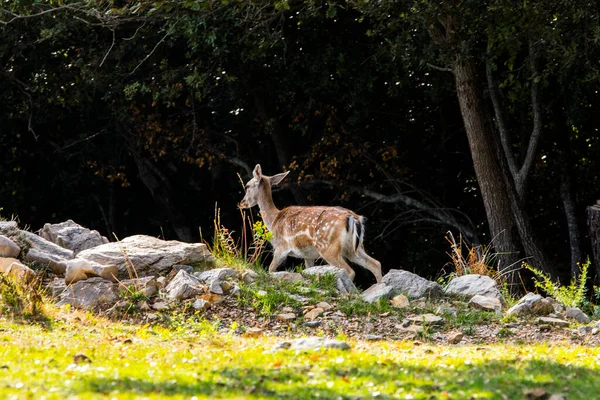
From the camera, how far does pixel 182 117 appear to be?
2167cm

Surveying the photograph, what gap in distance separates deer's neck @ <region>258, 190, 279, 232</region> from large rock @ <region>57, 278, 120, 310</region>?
A: 143 inches

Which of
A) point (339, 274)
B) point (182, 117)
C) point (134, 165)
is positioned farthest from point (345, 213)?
point (134, 165)

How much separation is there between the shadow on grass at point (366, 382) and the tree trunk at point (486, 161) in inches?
328

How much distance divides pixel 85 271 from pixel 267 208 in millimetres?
3749

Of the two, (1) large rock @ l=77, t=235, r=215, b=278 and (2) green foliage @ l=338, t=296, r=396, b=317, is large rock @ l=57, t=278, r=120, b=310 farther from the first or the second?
(2) green foliage @ l=338, t=296, r=396, b=317

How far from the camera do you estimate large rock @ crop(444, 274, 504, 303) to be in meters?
11.7

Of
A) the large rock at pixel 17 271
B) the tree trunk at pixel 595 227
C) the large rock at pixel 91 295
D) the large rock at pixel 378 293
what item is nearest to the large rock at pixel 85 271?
the large rock at pixel 91 295

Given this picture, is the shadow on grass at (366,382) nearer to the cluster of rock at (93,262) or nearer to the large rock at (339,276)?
the cluster of rock at (93,262)

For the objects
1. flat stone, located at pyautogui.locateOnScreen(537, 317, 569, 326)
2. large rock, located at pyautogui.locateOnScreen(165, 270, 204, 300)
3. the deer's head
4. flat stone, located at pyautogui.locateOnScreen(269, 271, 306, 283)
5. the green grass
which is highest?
the deer's head

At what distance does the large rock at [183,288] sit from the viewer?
1068 centimetres

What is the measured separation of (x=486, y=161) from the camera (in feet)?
52.2

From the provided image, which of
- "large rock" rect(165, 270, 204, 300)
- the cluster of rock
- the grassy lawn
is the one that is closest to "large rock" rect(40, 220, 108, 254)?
the cluster of rock

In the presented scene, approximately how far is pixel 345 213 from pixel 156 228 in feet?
39.0

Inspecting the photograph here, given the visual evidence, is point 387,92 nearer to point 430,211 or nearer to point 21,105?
point 430,211
